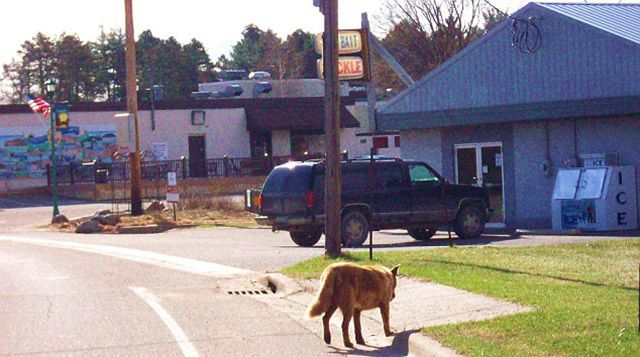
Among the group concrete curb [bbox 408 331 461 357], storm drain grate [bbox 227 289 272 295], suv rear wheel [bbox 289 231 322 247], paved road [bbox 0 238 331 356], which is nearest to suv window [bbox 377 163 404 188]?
suv rear wheel [bbox 289 231 322 247]

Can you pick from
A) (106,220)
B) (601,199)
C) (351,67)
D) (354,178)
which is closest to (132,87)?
(106,220)

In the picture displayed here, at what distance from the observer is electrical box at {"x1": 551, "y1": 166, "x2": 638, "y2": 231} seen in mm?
26922

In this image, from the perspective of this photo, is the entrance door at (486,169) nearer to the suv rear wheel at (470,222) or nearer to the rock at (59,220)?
the suv rear wheel at (470,222)

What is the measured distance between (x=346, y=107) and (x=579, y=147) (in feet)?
109

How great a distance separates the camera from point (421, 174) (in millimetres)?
25547

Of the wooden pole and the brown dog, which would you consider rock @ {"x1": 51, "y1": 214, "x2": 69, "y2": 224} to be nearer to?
the wooden pole

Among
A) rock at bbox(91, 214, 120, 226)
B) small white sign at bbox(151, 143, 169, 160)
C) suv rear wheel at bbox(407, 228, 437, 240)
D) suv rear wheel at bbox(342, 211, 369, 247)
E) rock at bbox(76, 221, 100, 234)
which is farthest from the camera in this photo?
small white sign at bbox(151, 143, 169, 160)

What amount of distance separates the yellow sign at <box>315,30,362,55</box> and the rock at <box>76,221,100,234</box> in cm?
1611

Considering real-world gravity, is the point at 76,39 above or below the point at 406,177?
above

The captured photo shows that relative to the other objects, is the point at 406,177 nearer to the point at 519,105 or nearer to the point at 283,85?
the point at 519,105

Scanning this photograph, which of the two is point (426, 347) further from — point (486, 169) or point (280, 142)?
point (280, 142)

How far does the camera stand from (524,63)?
29656 mm

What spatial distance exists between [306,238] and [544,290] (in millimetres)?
13137

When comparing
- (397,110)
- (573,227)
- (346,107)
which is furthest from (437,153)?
(346,107)
